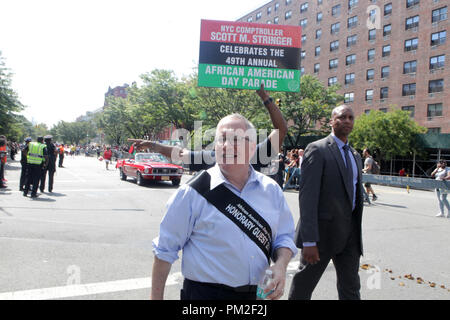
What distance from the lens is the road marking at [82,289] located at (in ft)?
12.4

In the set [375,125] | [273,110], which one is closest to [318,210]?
[273,110]

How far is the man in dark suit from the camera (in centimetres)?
291

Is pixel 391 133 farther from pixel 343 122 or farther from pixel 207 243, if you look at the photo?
pixel 207 243

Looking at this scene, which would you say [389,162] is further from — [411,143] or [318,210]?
[318,210]

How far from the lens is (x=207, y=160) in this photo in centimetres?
273

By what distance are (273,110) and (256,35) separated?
898 centimetres

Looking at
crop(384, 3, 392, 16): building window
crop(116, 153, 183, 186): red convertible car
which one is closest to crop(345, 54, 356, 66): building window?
crop(384, 3, 392, 16): building window

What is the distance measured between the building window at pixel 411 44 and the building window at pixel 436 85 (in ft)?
15.6

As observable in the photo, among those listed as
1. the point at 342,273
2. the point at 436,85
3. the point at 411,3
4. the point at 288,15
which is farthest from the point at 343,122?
the point at 288,15

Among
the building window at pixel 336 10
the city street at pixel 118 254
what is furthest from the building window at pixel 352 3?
the city street at pixel 118 254

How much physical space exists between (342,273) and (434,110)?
43.5m

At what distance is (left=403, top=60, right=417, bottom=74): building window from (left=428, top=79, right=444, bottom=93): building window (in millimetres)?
2679

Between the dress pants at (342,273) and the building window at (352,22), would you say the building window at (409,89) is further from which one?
the dress pants at (342,273)

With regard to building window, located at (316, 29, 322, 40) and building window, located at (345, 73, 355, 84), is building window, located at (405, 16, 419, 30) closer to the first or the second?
building window, located at (345, 73, 355, 84)
